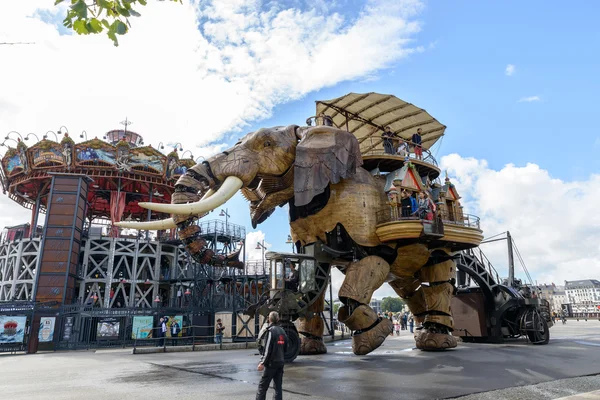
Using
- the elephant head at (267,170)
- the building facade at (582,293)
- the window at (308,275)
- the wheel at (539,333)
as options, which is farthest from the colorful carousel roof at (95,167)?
the building facade at (582,293)

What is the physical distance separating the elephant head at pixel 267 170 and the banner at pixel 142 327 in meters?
13.5

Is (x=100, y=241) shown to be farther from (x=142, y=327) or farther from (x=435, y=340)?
(x=435, y=340)

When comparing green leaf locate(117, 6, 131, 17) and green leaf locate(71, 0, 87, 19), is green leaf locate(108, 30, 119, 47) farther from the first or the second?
green leaf locate(71, 0, 87, 19)

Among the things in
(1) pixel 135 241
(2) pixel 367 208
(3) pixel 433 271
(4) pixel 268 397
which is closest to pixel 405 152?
(2) pixel 367 208

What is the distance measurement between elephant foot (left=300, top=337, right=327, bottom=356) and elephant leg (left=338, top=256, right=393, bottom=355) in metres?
1.96

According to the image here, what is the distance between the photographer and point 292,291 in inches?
405

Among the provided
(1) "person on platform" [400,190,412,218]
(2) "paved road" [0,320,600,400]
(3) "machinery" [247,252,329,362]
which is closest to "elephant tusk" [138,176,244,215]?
(3) "machinery" [247,252,329,362]

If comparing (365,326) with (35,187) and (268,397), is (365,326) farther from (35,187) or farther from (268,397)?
(35,187)

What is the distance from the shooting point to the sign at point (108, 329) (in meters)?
23.2

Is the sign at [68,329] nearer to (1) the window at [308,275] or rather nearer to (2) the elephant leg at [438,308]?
(1) the window at [308,275]

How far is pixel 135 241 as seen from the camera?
106 ft

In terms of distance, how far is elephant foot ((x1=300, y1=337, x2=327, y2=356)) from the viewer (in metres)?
11.9

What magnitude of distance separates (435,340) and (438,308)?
896 millimetres

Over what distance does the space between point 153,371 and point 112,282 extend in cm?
2446
